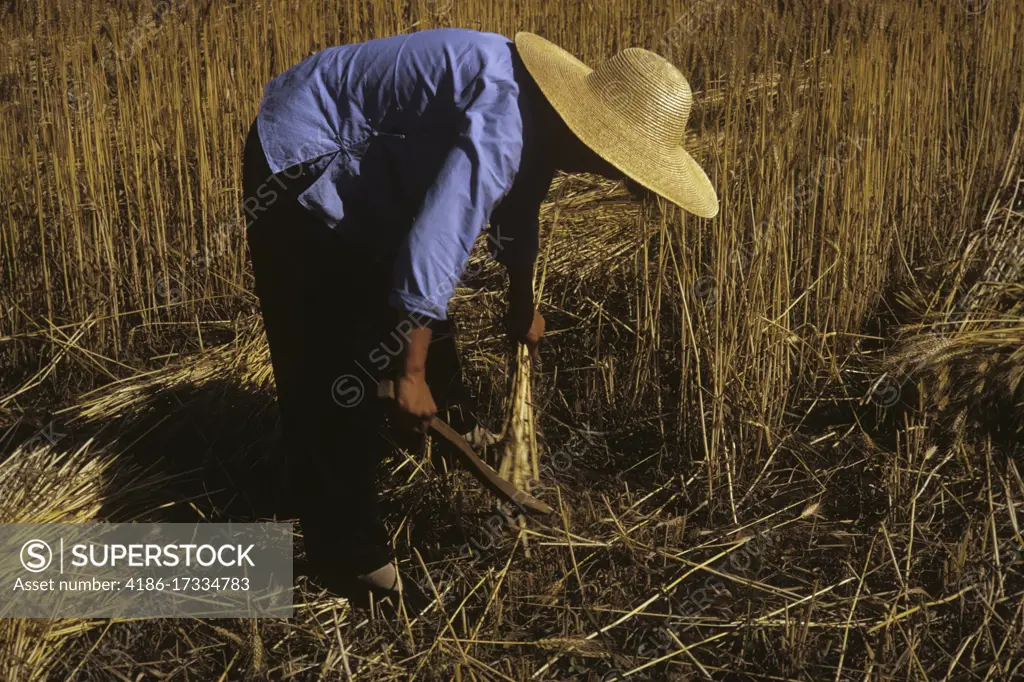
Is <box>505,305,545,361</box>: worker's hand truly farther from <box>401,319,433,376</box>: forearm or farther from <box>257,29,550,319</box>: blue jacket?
<box>401,319,433,376</box>: forearm

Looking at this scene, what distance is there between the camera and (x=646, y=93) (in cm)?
145

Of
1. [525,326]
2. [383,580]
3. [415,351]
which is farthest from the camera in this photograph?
[525,326]

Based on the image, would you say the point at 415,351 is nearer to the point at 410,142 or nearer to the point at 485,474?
the point at 410,142

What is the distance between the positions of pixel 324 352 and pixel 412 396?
28 cm

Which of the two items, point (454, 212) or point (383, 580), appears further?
point (383, 580)

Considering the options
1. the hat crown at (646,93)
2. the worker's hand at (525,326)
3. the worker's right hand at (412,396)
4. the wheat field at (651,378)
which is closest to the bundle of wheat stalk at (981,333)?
the wheat field at (651,378)

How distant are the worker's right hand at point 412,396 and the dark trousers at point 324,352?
0.04m

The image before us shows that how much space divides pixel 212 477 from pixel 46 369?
657 millimetres

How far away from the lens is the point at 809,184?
2109 millimetres

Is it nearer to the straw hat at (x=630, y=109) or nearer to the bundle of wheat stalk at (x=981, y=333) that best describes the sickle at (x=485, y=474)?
the straw hat at (x=630, y=109)

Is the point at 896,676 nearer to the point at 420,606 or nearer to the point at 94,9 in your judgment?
the point at 420,606

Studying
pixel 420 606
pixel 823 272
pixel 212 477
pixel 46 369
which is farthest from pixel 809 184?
pixel 46 369

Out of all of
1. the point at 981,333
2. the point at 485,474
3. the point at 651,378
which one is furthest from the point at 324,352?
the point at 981,333

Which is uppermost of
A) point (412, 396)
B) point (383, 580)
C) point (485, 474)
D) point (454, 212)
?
point (454, 212)
